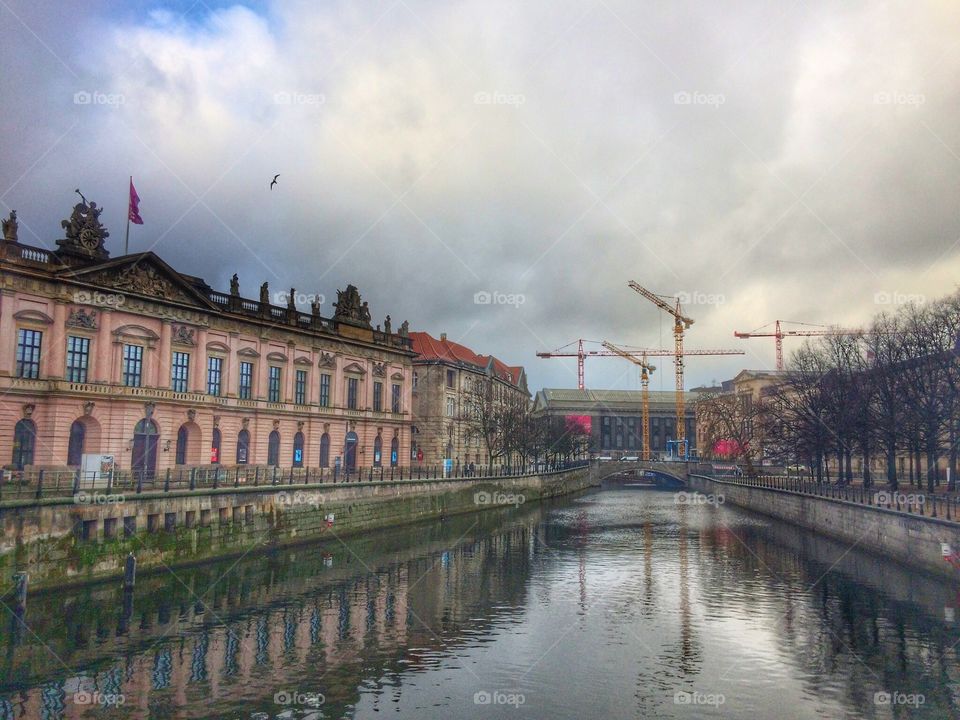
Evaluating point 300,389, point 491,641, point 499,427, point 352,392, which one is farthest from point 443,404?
point 491,641

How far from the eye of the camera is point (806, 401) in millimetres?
70625

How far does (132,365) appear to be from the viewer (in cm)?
4856

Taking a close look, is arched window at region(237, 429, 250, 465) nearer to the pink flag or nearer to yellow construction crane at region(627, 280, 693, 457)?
the pink flag

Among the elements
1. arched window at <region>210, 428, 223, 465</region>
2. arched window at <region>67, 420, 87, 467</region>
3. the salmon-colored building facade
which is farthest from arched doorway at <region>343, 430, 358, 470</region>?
arched window at <region>67, 420, 87, 467</region>

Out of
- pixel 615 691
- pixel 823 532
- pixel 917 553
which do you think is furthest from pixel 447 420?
pixel 615 691

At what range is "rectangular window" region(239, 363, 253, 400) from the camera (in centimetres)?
5762

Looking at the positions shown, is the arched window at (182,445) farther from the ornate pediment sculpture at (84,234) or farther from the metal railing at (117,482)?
the ornate pediment sculpture at (84,234)

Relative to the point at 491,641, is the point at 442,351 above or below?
above

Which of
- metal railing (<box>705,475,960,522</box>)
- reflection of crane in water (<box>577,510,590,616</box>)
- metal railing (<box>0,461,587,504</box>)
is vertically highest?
metal railing (<box>0,461,587,504</box>)

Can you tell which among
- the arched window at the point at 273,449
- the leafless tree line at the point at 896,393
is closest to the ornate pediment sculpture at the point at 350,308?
the arched window at the point at 273,449

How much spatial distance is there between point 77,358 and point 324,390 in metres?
24.5

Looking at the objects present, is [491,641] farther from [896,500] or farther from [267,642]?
[896,500]

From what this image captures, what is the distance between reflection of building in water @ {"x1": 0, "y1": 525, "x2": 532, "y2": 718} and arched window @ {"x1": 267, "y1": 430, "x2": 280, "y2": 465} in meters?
25.1

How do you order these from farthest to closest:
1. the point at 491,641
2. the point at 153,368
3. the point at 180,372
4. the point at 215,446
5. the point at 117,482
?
the point at 215,446, the point at 180,372, the point at 153,368, the point at 117,482, the point at 491,641
